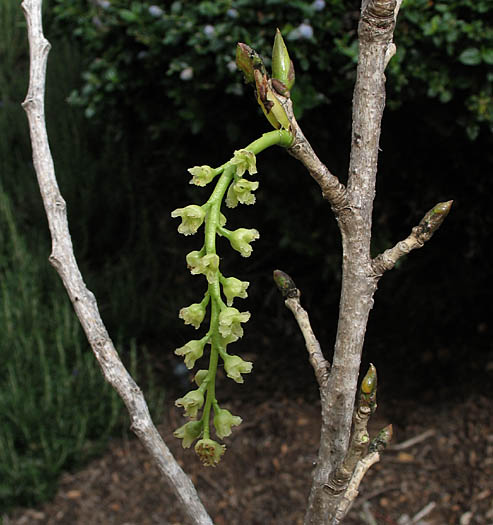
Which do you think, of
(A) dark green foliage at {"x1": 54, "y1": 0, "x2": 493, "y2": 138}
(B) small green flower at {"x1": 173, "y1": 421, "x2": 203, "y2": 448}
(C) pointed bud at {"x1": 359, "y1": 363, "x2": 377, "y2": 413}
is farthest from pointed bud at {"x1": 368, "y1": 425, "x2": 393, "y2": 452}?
(A) dark green foliage at {"x1": 54, "y1": 0, "x2": 493, "y2": 138}

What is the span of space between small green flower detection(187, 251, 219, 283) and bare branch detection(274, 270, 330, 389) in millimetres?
194

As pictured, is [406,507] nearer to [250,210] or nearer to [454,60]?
[250,210]

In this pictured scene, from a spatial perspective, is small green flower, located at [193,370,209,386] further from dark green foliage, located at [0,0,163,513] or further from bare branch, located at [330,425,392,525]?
dark green foliage, located at [0,0,163,513]

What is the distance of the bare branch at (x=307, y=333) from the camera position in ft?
2.40

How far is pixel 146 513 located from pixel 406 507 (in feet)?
2.71

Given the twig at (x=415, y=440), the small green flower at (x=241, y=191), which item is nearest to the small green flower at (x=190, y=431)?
the small green flower at (x=241, y=191)

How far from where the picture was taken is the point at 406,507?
2047mm

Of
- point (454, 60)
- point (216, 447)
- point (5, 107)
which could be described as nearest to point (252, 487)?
point (454, 60)

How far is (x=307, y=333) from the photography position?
0.76m

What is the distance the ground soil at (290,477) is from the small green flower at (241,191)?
164cm

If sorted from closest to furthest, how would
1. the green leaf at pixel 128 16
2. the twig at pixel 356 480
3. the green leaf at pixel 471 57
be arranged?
1. the twig at pixel 356 480
2. the green leaf at pixel 471 57
3. the green leaf at pixel 128 16

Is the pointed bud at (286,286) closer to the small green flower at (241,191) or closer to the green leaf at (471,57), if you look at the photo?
the small green flower at (241,191)

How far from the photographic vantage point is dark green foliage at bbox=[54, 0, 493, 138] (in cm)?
167

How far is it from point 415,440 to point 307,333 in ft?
5.54
